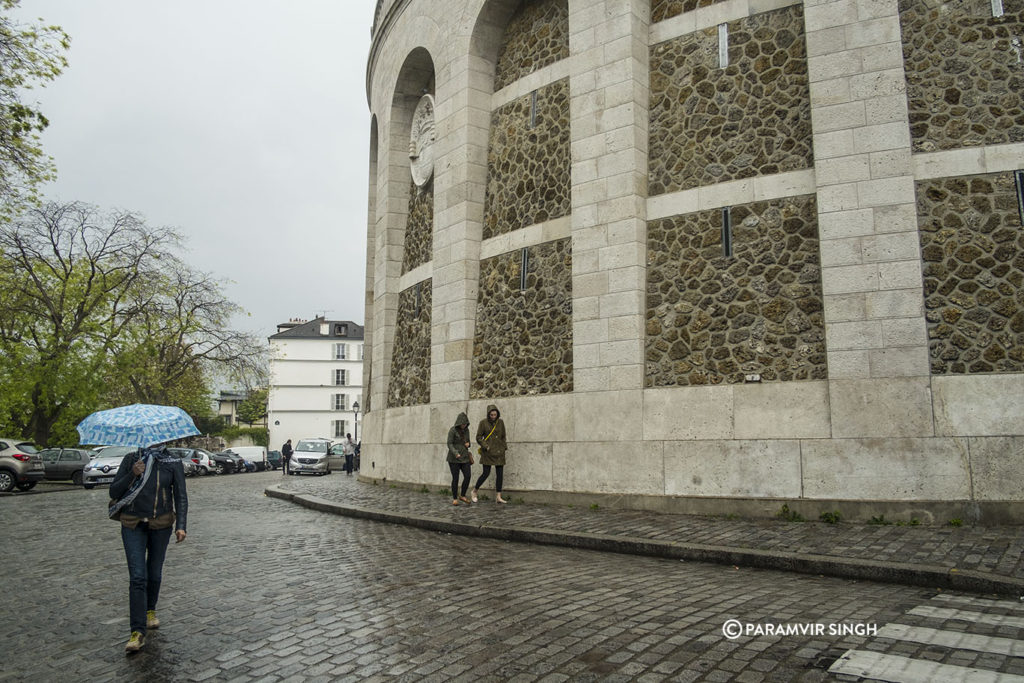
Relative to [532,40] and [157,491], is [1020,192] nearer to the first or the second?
[532,40]

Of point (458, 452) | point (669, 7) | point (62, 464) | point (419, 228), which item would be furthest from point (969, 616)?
point (62, 464)

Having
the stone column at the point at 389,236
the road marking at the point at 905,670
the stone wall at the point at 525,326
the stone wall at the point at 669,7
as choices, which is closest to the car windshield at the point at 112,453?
the stone column at the point at 389,236

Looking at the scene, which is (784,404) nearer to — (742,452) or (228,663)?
(742,452)

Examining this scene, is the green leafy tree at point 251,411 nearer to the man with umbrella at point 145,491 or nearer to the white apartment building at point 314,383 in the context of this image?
the white apartment building at point 314,383

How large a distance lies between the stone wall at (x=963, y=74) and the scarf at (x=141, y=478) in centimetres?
922

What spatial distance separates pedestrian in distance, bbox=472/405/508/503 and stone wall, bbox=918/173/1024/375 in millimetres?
6231

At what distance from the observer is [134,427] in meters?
5.00

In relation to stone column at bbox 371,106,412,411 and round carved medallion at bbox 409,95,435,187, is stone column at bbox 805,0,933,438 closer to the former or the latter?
round carved medallion at bbox 409,95,435,187

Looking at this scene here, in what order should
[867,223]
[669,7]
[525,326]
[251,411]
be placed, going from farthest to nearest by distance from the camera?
[251,411], [525,326], [669,7], [867,223]

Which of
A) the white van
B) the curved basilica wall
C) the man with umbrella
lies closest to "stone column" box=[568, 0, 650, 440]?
the curved basilica wall

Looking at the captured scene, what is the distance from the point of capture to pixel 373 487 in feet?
51.4

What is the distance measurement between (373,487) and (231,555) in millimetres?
7646

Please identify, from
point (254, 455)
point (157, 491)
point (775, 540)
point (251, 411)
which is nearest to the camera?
point (157, 491)

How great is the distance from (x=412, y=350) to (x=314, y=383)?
53257 millimetres
